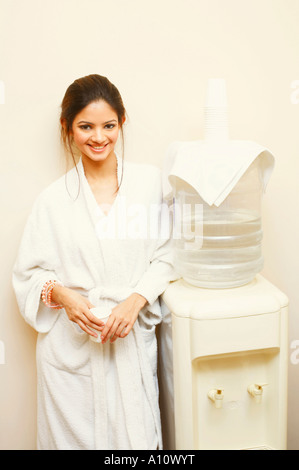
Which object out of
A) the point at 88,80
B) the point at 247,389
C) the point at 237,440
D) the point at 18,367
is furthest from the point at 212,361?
the point at 88,80

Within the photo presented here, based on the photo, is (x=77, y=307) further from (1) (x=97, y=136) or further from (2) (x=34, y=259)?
(1) (x=97, y=136)

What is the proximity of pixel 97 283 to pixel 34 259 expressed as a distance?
189 mm

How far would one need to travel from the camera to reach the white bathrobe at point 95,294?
1305 millimetres

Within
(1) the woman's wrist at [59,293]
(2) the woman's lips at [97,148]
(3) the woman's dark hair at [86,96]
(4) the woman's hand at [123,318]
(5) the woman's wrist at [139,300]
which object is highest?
(3) the woman's dark hair at [86,96]

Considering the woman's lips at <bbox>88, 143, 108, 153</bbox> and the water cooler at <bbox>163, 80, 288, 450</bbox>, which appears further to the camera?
the woman's lips at <bbox>88, 143, 108, 153</bbox>

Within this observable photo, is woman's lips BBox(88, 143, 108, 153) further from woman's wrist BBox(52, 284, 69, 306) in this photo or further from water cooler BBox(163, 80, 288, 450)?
woman's wrist BBox(52, 284, 69, 306)

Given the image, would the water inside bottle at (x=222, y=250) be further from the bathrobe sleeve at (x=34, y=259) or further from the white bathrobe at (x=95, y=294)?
the bathrobe sleeve at (x=34, y=259)

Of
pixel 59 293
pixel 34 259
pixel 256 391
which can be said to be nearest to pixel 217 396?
pixel 256 391

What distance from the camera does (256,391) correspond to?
3.95 ft

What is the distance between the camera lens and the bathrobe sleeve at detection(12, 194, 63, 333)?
52.2 inches

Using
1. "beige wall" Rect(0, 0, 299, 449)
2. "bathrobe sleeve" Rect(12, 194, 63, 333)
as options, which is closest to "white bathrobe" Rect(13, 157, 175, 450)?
"bathrobe sleeve" Rect(12, 194, 63, 333)

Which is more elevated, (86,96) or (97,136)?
(86,96)

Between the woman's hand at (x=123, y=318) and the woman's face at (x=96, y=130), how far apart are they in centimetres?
40

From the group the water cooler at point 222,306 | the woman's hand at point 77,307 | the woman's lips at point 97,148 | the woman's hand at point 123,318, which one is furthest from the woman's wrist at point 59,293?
the woman's lips at point 97,148
